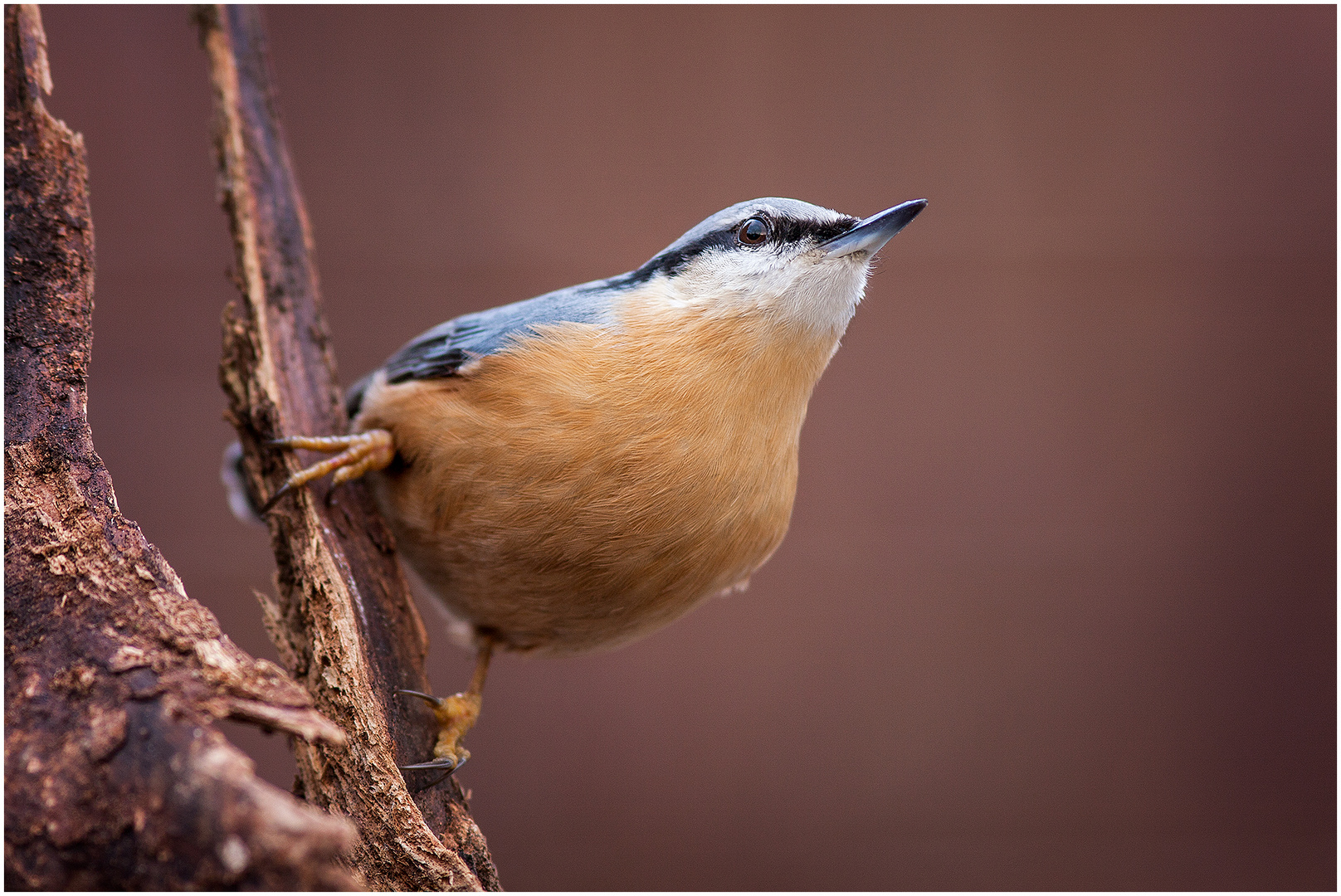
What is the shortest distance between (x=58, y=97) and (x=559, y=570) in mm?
2495

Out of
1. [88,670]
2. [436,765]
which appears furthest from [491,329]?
[88,670]

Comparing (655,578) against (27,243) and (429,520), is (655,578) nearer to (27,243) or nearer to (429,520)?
(429,520)

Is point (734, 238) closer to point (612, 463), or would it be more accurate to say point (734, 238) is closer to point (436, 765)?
point (612, 463)

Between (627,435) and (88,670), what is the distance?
787 mm

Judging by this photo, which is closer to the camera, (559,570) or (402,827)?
(402,827)

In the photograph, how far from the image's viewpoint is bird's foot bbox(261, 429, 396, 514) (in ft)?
5.14

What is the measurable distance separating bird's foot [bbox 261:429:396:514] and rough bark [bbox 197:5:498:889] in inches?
1.3

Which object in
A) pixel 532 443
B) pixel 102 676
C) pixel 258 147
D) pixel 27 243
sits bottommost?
pixel 102 676

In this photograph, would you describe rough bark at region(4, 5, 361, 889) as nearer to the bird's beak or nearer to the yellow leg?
the yellow leg

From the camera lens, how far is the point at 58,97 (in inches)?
114

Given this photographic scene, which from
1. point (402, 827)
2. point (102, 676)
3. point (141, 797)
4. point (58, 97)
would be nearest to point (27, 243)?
point (102, 676)

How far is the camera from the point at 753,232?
5.38ft

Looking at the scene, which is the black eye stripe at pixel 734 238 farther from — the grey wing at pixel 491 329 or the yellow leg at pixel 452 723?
the yellow leg at pixel 452 723

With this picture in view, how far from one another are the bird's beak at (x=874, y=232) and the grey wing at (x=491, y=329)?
1.33ft
